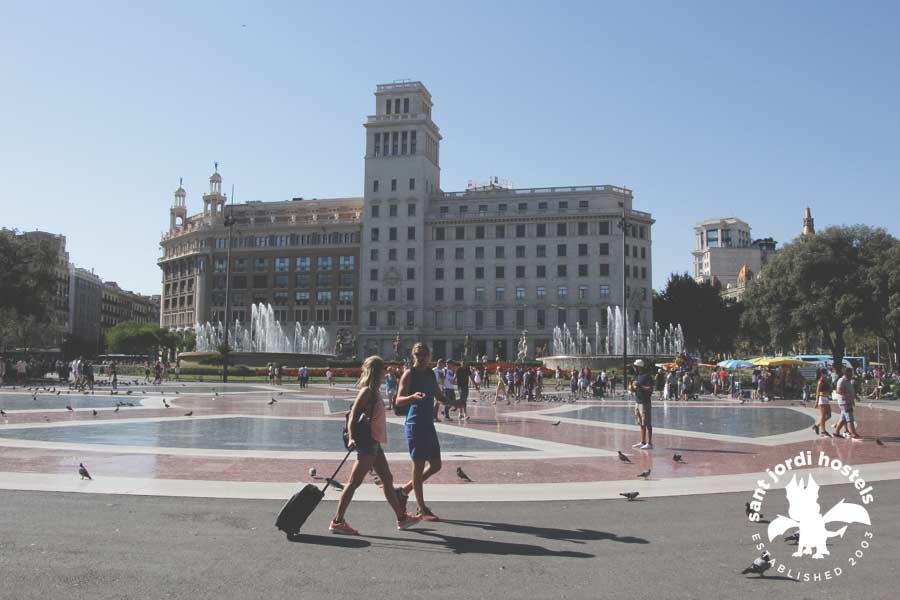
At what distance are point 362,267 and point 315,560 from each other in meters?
94.9

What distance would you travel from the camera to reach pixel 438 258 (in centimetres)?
9881

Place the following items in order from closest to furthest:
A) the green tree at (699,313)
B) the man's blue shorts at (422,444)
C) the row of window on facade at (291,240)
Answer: the man's blue shorts at (422,444), the green tree at (699,313), the row of window on facade at (291,240)

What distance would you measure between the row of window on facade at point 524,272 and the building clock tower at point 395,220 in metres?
0.39

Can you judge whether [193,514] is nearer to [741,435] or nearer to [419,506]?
[419,506]

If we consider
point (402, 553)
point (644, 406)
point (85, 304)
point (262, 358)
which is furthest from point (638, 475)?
point (85, 304)

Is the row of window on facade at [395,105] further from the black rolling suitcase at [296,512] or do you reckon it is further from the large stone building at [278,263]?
the black rolling suitcase at [296,512]

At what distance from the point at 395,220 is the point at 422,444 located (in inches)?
3620

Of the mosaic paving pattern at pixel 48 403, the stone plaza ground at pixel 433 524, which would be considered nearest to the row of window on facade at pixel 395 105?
the mosaic paving pattern at pixel 48 403

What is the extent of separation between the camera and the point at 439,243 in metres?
98.6

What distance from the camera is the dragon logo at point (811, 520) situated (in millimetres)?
7000

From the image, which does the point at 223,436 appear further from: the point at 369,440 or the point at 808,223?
the point at 808,223

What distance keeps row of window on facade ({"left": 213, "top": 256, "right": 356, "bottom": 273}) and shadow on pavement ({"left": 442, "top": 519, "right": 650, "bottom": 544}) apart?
319 feet

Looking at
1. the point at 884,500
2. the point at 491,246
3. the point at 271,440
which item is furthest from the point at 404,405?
the point at 491,246

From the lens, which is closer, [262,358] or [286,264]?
[262,358]
